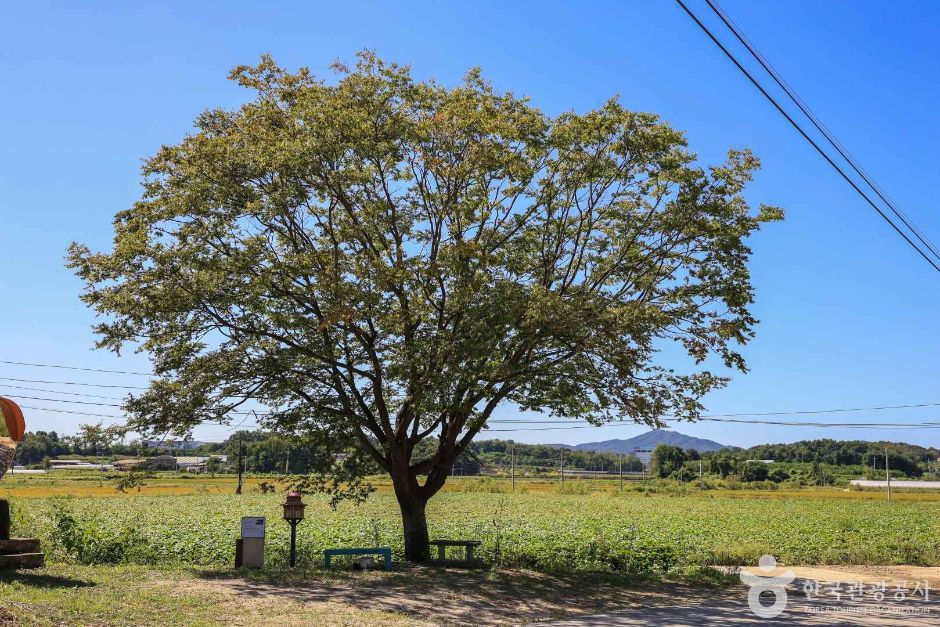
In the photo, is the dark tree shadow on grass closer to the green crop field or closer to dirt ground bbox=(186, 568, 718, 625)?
dirt ground bbox=(186, 568, 718, 625)

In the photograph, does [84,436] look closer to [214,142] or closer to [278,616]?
[214,142]

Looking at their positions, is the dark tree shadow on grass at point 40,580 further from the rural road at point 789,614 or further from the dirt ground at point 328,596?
the rural road at point 789,614

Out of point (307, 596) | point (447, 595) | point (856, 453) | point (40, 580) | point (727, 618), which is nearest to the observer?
point (40, 580)

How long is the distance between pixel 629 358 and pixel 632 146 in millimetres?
4554

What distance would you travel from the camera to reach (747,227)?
1797cm

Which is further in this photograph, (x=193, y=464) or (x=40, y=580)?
(x=193, y=464)

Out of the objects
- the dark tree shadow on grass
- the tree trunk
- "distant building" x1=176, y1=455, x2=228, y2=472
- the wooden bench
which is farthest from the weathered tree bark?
"distant building" x1=176, y1=455, x2=228, y2=472

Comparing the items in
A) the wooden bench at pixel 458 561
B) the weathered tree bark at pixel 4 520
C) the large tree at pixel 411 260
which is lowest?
the wooden bench at pixel 458 561

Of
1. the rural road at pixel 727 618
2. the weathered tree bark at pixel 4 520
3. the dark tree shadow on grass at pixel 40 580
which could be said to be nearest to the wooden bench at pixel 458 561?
the rural road at pixel 727 618

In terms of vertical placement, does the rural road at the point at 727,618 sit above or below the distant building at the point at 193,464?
above

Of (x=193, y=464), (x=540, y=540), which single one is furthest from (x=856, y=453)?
(x=540, y=540)

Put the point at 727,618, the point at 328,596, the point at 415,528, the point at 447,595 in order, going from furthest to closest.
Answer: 1. the point at 415,528
2. the point at 447,595
3. the point at 328,596
4. the point at 727,618

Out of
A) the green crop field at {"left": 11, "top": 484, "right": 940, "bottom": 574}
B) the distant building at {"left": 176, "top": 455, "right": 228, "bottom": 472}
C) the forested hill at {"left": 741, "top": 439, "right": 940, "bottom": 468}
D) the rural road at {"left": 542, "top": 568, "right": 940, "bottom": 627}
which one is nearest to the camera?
the rural road at {"left": 542, "top": 568, "right": 940, "bottom": 627}

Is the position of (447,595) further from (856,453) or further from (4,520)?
(856,453)
